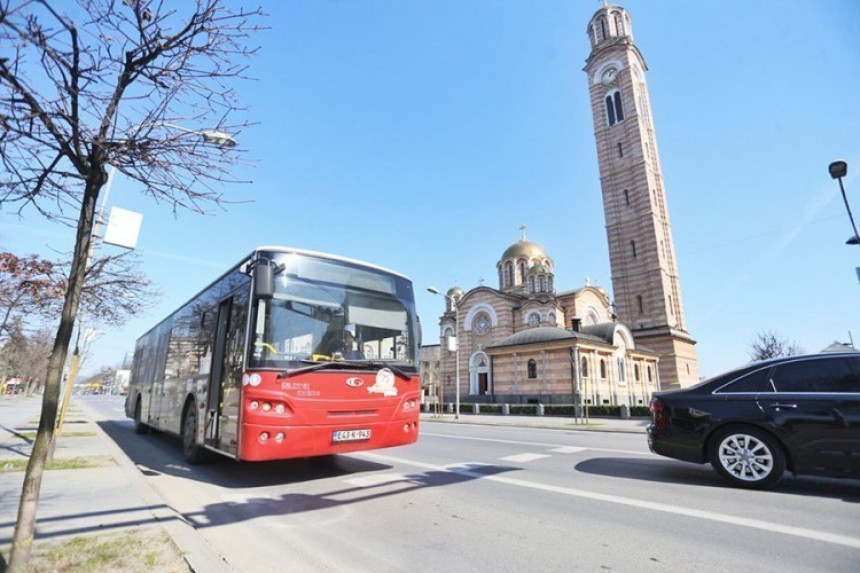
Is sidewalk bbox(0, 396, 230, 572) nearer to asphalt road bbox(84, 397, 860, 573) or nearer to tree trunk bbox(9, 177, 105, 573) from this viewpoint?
asphalt road bbox(84, 397, 860, 573)

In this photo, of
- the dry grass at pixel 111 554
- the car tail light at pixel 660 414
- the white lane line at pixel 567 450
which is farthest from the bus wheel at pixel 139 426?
the car tail light at pixel 660 414

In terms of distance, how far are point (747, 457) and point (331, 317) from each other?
592cm

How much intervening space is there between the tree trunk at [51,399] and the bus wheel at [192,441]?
15.2 feet

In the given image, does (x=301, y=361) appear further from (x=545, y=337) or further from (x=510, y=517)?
(x=545, y=337)

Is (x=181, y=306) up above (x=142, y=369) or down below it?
above

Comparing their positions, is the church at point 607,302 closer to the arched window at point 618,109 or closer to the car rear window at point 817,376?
the arched window at point 618,109

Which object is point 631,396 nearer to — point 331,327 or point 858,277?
point 858,277

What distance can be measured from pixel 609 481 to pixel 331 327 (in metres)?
4.61

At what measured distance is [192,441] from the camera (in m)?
7.49

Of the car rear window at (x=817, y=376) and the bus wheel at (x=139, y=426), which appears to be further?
the bus wheel at (x=139, y=426)

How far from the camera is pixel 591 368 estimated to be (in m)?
30.3

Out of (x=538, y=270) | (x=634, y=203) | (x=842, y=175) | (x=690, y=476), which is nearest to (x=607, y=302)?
(x=538, y=270)

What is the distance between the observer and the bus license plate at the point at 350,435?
5.79 meters

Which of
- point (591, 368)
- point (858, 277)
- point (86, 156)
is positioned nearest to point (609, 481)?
point (86, 156)
